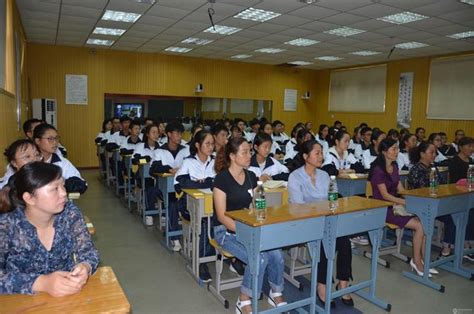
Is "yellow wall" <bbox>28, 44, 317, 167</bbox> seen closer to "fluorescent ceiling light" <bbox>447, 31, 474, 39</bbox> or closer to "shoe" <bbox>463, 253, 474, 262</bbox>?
"fluorescent ceiling light" <bbox>447, 31, 474, 39</bbox>

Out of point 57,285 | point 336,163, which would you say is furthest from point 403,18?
point 57,285

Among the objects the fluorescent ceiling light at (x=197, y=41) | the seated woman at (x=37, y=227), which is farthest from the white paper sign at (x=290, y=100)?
the seated woman at (x=37, y=227)

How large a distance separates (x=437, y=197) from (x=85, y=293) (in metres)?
3.12

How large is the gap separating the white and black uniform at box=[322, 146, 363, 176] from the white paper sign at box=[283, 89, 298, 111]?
788 cm

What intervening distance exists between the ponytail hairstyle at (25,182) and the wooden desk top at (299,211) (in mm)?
1231

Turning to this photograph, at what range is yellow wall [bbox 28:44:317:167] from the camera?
998cm

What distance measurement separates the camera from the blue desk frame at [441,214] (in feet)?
11.5

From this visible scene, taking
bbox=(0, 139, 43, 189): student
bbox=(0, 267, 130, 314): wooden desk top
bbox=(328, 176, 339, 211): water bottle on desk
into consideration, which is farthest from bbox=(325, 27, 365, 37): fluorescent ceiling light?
bbox=(0, 267, 130, 314): wooden desk top

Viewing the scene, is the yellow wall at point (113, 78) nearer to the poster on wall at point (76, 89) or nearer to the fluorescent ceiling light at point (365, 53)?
the poster on wall at point (76, 89)

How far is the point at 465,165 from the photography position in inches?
180

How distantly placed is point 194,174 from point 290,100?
1002 centimetres

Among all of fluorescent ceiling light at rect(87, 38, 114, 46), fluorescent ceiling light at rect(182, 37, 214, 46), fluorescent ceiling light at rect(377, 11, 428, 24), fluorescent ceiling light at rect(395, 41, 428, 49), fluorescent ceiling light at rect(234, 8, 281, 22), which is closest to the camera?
fluorescent ceiling light at rect(377, 11, 428, 24)

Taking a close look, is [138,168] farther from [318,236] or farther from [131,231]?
[318,236]

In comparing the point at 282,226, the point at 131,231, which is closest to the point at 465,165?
the point at 282,226
